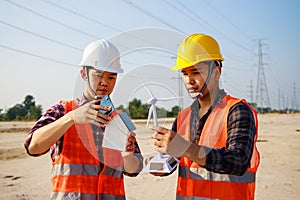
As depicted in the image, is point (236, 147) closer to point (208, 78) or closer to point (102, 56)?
point (208, 78)

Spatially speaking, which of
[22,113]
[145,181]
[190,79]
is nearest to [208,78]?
[190,79]

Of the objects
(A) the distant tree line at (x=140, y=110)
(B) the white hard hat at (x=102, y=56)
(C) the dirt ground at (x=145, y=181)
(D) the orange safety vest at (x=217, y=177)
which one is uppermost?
(B) the white hard hat at (x=102, y=56)

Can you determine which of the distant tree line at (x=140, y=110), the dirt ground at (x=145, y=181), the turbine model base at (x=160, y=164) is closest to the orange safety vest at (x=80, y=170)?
the turbine model base at (x=160, y=164)

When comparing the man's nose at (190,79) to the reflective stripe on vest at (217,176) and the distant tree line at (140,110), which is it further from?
the reflective stripe on vest at (217,176)

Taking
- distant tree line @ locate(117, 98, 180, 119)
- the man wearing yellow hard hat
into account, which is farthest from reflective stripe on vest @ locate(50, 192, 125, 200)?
distant tree line @ locate(117, 98, 180, 119)

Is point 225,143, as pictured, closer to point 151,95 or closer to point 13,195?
point 151,95

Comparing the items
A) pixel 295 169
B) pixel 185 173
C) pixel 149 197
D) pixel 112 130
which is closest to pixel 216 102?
pixel 185 173

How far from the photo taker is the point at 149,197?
807 centimetres

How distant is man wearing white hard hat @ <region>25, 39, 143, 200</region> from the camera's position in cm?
289

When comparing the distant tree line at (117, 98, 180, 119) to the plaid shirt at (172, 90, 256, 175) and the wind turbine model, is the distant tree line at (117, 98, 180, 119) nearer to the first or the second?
the wind turbine model

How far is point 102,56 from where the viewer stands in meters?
2.87

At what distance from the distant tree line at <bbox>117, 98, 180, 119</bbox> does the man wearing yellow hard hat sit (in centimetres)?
26

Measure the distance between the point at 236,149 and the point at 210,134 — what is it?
0.40 m

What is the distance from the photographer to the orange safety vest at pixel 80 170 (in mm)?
3113
